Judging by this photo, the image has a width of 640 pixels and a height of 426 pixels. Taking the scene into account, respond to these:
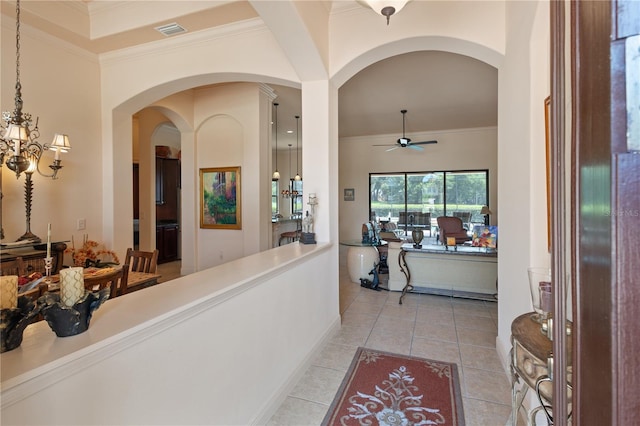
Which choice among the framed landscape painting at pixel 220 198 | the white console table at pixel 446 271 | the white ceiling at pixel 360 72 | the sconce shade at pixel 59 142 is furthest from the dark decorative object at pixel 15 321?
the framed landscape painting at pixel 220 198

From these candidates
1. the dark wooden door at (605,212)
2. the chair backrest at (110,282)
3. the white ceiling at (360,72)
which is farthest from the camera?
the white ceiling at (360,72)

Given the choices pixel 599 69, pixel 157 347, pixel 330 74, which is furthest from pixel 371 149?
pixel 599 69

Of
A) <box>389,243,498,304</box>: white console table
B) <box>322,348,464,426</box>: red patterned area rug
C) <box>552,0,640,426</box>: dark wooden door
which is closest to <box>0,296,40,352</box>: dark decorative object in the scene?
<box>552,0,640,426</box>: dark wooden door

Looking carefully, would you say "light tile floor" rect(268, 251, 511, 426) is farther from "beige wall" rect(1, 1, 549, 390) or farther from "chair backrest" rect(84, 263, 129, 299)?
"chair backrest" rect(84, 263, 129, 299)

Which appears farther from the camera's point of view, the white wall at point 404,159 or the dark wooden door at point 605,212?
the white wall at point 404,159

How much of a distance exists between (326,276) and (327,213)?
2.14 ft

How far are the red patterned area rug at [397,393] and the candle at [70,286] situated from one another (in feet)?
5.57

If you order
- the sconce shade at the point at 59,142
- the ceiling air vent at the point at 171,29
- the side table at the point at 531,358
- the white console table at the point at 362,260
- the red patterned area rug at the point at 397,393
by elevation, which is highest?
the ceiling air vent at the point at 171,29

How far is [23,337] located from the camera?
97 cm

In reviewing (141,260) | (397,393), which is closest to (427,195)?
(397,393)

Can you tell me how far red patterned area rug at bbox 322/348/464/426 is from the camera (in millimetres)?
2035

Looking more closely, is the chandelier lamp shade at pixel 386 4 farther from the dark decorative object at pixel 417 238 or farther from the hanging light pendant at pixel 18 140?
the dark decorative object at pixel 417 238

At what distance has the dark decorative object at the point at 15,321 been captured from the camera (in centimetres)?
85

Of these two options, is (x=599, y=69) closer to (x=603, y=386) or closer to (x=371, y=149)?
(x=603, y=386)
